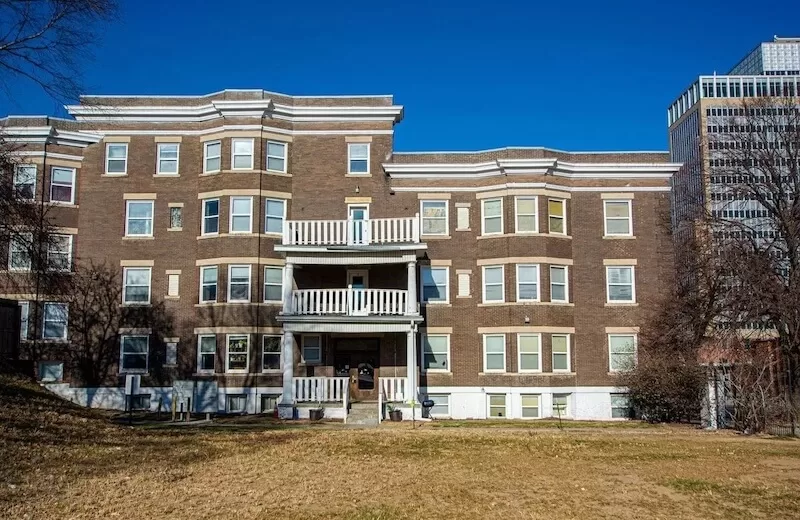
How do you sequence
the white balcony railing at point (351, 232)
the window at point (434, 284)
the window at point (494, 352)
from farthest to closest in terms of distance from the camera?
the window at point (434, 284) < the window at point (494, 352) < the white balcony railing at point (351, 232)

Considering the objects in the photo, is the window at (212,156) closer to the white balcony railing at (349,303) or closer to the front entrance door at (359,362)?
the white balcony railing at (349,303)

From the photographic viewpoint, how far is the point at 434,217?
1299 inches

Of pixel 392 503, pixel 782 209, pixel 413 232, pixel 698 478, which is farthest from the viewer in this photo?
pixel 413 232

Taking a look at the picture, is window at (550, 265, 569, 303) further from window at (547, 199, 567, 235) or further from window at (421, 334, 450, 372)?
window at (421, 334, 450, 372)

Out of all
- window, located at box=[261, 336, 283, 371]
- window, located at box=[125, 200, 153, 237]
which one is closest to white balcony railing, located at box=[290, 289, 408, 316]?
window, located at box=[261, 336, 283, 371]

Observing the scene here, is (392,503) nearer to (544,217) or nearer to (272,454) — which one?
(272,454)

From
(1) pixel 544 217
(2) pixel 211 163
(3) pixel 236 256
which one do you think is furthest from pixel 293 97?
(1) pixel 544 217

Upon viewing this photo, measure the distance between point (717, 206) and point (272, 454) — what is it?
2140 cm

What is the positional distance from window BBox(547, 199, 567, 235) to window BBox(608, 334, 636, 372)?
5.06 m

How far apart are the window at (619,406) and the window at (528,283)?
540 cm

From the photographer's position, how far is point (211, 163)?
108 ft

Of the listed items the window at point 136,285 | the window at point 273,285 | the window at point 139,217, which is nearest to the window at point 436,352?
the window at point 273,285

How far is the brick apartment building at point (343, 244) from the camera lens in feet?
103

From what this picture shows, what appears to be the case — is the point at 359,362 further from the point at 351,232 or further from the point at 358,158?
the point at 358,158
